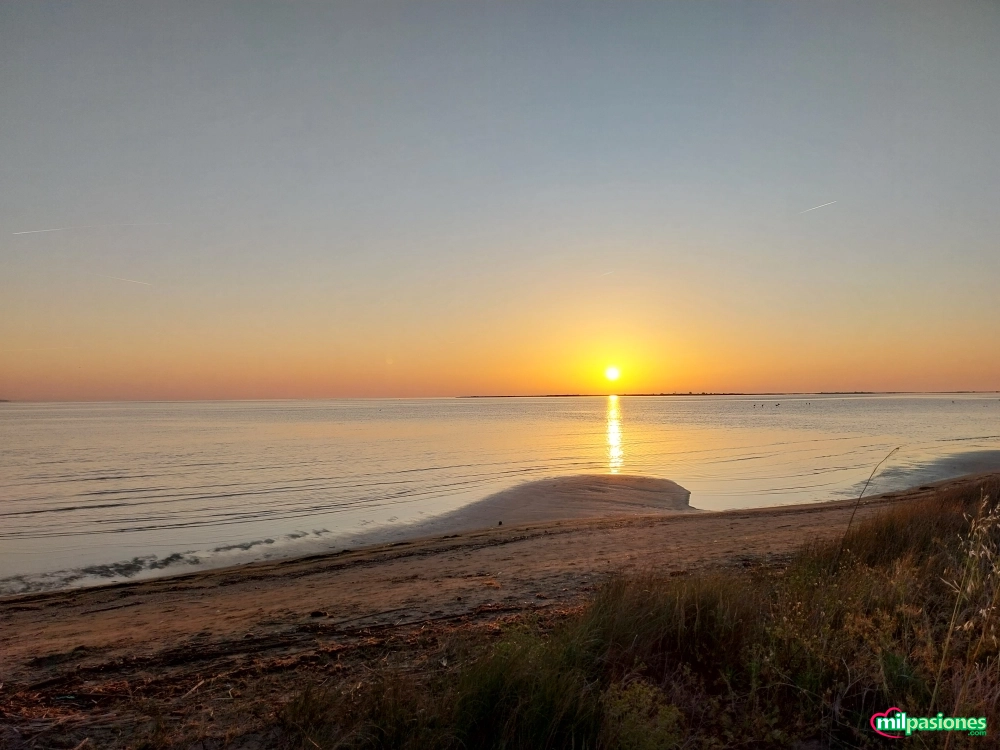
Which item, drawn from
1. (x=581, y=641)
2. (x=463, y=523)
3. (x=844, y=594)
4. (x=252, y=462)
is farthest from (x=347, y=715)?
(x=252, y=462)

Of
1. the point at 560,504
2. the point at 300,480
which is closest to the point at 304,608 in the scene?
the point at 560,504

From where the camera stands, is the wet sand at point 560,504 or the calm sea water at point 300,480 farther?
the wet sand at point 560,504

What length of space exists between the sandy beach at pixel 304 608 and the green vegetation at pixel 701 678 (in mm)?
1471

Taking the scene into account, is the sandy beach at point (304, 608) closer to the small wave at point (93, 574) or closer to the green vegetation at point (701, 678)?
the small wave at point (93, 574)

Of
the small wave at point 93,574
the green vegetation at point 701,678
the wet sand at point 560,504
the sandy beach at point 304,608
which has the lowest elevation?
the wet sand at point 560,504

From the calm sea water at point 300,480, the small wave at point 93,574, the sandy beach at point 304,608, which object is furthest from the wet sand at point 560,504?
the small wave at point 93,574

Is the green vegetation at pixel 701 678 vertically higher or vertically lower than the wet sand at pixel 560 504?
higher

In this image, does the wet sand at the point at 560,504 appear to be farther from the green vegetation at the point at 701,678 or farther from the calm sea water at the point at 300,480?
the green vegetation at the point at 701,678

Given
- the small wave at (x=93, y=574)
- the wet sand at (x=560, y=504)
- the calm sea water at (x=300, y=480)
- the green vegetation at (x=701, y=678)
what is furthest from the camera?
the wet sand at (x=560, y=504)

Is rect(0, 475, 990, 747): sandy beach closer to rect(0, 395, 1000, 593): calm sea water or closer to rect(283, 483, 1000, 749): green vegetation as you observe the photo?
rect(283, 483, 1000, 749): green vegetation

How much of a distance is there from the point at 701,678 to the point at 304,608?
5707mm

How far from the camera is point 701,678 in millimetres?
4332

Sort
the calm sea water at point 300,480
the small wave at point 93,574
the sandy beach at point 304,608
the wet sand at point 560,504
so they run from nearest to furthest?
the sandy beach at point 304,608 → the small wave at point 93,574 → the calm sea water at point 300,480 → the wet sand at point 560,504

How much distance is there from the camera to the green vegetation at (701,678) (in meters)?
3.59
